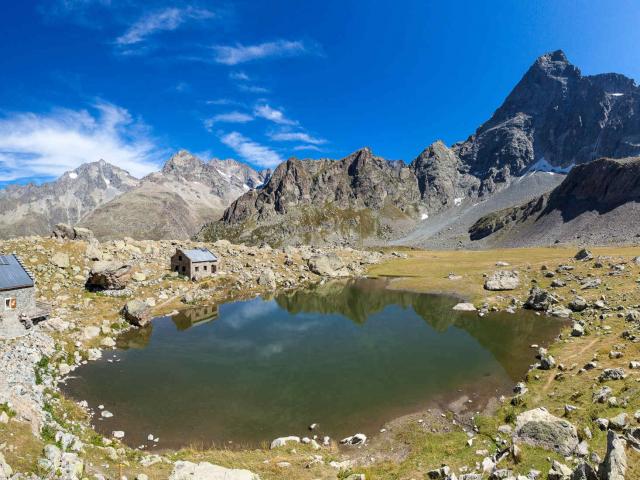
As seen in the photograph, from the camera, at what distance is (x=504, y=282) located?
247ft

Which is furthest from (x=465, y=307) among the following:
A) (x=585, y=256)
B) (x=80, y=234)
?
(x=80, y=234)

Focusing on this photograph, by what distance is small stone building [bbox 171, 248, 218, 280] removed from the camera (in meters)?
78.2

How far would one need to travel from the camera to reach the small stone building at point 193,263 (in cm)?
7819

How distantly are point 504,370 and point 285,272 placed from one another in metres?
69.4

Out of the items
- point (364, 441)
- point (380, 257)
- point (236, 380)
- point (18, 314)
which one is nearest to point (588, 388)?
point (364, 441)

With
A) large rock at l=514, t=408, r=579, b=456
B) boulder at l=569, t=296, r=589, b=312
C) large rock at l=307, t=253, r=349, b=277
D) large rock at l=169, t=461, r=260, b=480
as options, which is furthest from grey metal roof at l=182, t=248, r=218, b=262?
boulder at l=569, t=296, r=589, b=312

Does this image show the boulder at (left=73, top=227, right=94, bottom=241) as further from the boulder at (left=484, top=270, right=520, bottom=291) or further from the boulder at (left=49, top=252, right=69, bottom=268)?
the boulder at (left=484, top=270, right=520, bottom=291)

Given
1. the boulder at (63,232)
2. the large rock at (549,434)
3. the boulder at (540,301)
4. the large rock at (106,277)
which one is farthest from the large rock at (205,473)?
the boulder at (63,232)

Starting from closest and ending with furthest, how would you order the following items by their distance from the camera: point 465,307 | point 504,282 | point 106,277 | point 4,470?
point 4,470, point 106,277, point 465,307, point 504,282

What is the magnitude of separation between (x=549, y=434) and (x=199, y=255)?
242ft

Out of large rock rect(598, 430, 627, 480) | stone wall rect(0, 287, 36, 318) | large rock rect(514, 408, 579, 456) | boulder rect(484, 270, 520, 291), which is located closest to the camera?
large rock rect(598, 430, 627, 480)

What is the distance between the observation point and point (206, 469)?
1752 centimetres

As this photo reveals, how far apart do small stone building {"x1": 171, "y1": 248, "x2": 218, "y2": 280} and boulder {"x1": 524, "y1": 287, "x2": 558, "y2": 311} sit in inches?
2565

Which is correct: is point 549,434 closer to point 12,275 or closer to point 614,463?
point 614,463
